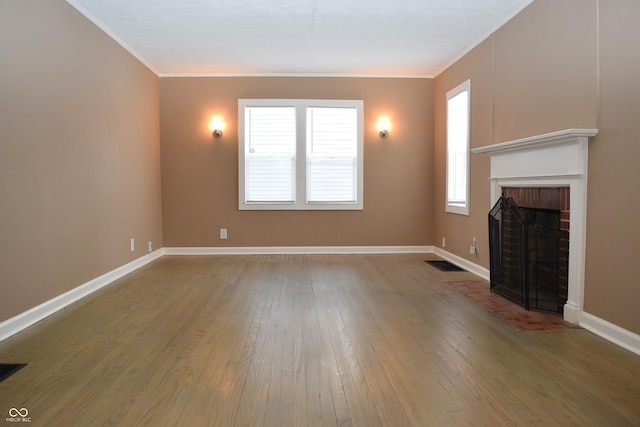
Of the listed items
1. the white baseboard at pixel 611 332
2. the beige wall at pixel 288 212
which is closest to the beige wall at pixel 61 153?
the beige wall at pixel 288 212

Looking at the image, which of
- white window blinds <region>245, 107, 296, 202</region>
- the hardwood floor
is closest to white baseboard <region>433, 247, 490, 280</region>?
the hardwood floor

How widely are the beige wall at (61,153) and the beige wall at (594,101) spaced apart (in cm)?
417

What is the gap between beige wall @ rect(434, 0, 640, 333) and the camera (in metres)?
2.78

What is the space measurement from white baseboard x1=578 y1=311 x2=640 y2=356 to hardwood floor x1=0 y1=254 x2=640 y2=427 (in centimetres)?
7

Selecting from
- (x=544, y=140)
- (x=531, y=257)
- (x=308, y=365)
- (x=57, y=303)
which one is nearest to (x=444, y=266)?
(x=531, y=257)

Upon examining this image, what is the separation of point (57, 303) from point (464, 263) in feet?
14.7

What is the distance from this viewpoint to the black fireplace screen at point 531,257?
3.56 metres

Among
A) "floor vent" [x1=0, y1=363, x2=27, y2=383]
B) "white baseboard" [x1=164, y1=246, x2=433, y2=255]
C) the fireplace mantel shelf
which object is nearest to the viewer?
"floor vent" [x1=0, y1=363, x2=27, y2=383]

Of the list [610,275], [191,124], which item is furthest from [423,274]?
[191,124]

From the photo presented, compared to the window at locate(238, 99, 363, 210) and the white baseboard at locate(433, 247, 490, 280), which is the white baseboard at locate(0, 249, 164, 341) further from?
the white baseboard at locate(433, 247, 490, 280)

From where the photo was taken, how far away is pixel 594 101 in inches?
122

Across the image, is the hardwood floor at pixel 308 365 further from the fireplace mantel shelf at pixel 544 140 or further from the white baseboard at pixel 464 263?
the fireplace mantel shelf at pixel 544 140

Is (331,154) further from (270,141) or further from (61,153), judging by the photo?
(61,153)

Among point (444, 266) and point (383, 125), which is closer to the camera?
point (444, 266)
